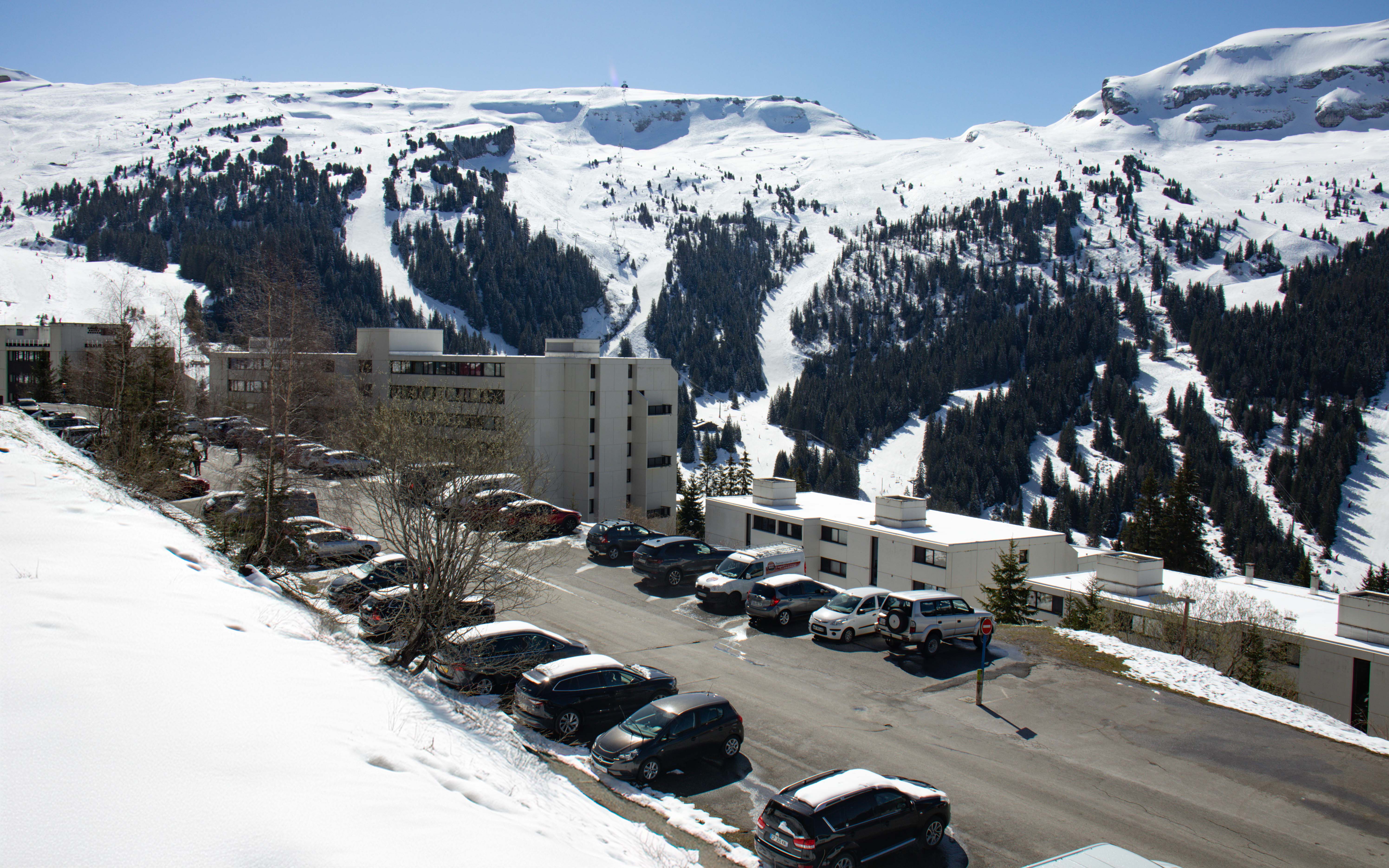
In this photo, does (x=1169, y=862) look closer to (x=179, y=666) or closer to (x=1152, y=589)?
(x=179, y=666)

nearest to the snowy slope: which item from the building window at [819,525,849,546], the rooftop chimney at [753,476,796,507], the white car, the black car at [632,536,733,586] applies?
the white car

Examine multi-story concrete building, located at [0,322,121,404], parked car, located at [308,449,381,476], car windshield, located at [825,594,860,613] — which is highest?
multi-story concrete building, located at [0,322,121,404]

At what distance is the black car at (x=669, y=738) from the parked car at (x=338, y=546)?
57.8 feet

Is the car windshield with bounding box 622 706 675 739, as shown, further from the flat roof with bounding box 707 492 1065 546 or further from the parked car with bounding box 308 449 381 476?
the flat roof with bounding box 707 492 1065 546

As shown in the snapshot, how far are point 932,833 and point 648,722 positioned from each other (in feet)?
18.6

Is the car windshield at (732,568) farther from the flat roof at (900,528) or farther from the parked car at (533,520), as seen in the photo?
the flat roof at (900,528)

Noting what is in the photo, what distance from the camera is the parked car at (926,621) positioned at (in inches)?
893

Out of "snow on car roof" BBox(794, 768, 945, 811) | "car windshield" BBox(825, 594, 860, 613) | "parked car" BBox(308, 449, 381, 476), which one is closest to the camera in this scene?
"snow on car roof" BBox(794, 768, 945, 811)

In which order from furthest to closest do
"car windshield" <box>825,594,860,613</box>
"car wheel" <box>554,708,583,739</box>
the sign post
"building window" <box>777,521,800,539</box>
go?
"building window" <box>777,521,800,539</box> → "car windshield" <box>825,594,860,613</box> → the sign post → "car wheel" <box>554,708,583,739</box>

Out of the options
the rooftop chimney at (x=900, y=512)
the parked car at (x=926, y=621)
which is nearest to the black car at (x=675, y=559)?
the parked car at (x=926, y=621)

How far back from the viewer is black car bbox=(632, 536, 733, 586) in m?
31.1

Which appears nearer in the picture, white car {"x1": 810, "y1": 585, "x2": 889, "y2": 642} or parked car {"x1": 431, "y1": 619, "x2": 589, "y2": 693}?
parked car {"x1": 431, "y1": 619, "x2": 589, "y2": 693}

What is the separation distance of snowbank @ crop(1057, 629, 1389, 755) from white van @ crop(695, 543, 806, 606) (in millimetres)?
10463

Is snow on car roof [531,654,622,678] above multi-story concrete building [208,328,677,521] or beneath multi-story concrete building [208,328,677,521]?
beneath
